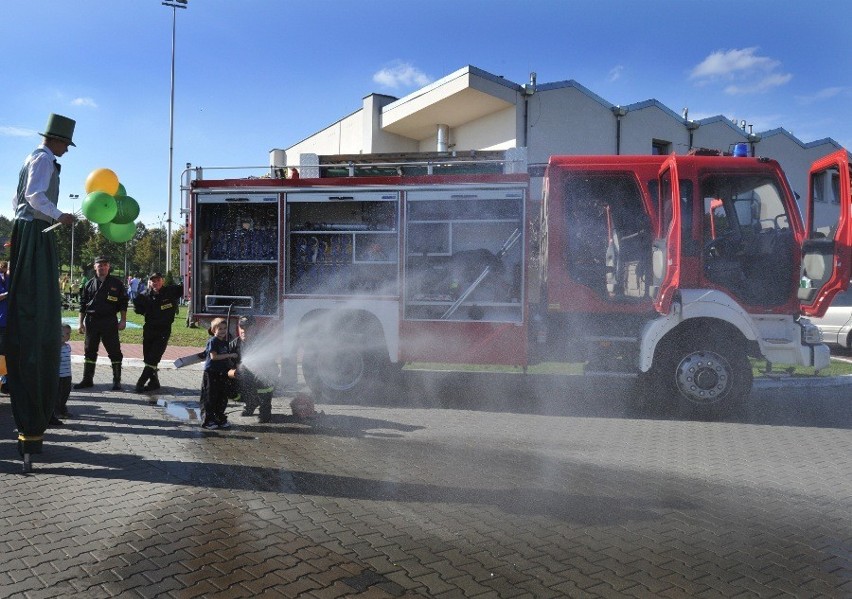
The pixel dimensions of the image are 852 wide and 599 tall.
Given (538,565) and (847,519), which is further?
(847,519)

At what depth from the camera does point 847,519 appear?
4.52 metres

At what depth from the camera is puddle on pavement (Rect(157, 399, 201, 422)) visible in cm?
752

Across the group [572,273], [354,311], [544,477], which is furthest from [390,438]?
[572,273]

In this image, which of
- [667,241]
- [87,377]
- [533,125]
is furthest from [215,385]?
[533,125]

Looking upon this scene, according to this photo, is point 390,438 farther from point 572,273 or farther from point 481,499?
point 572,273

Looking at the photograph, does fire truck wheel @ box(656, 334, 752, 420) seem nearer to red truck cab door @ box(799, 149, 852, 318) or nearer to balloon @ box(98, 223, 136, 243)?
red truck cab door @ box(799, 149, 852, 318)

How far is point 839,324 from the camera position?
13922 millimetres

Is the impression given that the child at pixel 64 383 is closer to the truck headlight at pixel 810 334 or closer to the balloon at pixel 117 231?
the balloon at pixel 117 231

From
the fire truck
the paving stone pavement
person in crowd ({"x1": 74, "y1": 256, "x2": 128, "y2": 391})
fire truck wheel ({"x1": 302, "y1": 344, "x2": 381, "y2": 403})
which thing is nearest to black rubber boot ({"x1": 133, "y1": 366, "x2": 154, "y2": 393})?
person in crowd ({"x1": 74, "y1": 256, "x2": 128, "y2": 391})

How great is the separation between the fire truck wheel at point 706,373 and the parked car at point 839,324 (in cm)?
741

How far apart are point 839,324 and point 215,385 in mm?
12949

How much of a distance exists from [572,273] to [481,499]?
3944mm

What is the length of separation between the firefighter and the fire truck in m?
0.55

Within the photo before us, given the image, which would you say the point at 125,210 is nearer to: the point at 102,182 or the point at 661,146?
the point at 102,182
